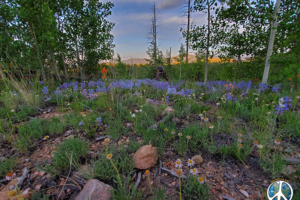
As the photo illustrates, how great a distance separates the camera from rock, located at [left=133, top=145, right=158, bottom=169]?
166cm

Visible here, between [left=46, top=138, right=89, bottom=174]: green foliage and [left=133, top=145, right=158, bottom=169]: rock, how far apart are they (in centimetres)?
73

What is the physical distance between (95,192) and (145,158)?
0.62 meters

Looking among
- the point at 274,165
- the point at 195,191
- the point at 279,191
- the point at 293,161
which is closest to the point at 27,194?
the point at 195,191

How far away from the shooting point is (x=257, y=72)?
6258 millimetres

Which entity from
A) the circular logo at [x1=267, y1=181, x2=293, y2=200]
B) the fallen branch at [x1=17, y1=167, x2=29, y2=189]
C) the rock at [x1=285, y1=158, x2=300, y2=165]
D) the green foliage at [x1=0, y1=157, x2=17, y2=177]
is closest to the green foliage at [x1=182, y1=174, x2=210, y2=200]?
the circular logo at [x1=267, y1=181, x2=293, y2=200]

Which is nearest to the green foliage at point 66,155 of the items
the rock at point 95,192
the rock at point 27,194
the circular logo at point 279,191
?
the rock at point 27,194

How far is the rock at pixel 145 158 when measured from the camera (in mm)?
1661

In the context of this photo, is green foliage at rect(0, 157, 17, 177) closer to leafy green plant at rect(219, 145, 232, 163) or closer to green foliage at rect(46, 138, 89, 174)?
green foliage at rect(46, 138, 89, 174)

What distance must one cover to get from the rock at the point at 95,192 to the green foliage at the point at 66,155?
1.36 feet

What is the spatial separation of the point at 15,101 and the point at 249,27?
314 inches

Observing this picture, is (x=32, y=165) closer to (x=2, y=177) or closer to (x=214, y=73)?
(x=2, y=177)

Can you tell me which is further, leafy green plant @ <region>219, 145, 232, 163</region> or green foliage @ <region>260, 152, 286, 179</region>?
leafy green plant @ <region>219, 145, 232, 163</region>

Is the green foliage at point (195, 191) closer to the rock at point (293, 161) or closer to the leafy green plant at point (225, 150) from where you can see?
the leafy green plant at point (225, 150)

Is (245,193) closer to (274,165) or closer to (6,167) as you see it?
(274,165)
